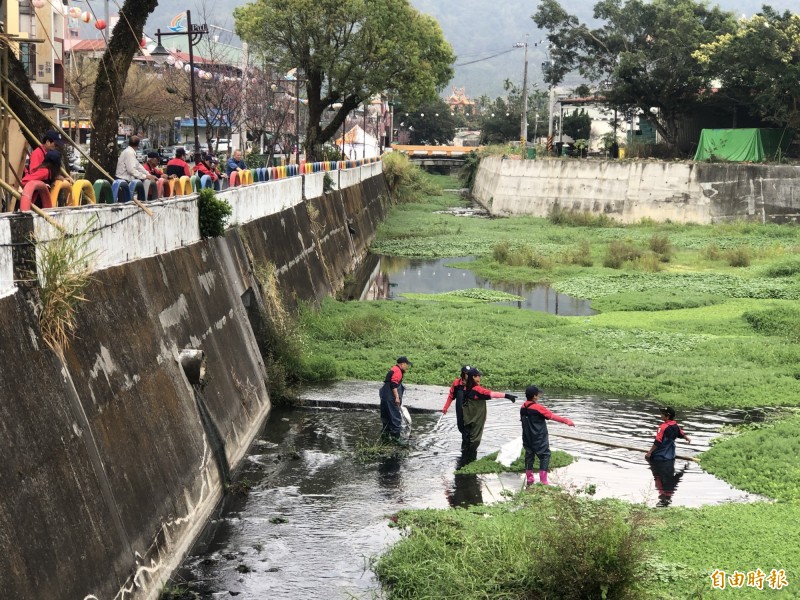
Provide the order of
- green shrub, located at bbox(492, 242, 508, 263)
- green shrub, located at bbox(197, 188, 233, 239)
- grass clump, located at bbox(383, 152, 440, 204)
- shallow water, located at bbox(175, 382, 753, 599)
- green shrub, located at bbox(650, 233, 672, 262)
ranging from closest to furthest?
shallow water, located at bbox(175, 382, 753, 599)
green shrub, located at bbox(197, 188, 233, 239)
green shrub, located at bbox(650, 233, 672, 262)
green shrub, located at bbox(492, 242, 508, 263)
grass clump, located at bbox(383, 152, 440, 204)

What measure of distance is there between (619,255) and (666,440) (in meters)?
23.9

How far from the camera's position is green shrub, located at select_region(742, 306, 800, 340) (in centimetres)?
2323

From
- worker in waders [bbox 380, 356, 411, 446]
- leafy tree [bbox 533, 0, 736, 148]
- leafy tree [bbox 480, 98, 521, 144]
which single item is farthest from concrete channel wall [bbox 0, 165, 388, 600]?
leafy tree [bbox 480, 98, 521, 144]

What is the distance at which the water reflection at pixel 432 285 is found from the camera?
30172 millimetres

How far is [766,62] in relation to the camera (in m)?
47.8

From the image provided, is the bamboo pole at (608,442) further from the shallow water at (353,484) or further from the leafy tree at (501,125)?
the leafy tree at (501,125)

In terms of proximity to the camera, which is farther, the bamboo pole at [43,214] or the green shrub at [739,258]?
the green shrub at [739,258]

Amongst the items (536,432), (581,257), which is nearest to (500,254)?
(581,257)

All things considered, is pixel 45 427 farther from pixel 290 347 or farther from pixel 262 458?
pixel 290 347

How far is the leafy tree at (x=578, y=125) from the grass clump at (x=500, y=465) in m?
65.5

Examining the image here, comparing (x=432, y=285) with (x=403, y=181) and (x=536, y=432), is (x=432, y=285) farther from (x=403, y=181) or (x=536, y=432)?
(x=403, y=181)

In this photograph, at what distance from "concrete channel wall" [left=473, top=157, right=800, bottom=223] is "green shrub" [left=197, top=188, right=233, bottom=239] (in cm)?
3648

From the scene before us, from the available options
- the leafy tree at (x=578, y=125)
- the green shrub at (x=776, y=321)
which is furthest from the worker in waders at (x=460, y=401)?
the leafy tree at (x=578, y=125)

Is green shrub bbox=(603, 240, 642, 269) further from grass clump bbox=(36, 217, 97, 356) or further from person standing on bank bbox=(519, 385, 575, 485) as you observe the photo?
grass clump bbox=(36, 217, 97, 356)
